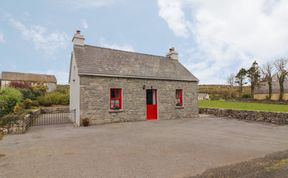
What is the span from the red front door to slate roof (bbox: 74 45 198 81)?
4.22 ft

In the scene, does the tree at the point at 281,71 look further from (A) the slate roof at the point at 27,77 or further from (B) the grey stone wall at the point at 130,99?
(A) the slate roof at the point at 27,77

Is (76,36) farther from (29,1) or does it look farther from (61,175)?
(61,175)

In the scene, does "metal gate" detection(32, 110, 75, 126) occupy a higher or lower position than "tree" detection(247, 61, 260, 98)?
lower

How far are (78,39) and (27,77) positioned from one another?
37781mm

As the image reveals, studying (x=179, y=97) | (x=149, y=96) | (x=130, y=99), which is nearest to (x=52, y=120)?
(x=130, y=99)

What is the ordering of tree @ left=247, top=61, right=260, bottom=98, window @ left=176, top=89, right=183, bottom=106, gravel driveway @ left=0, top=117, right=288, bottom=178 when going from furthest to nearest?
1. tree @ left=247, top=61, right=260, bottom=98
2. window @ left=176, top=89, right=183, bottom=106
3. gravel driveway @ left=0, top=117, right=288, bottom=178

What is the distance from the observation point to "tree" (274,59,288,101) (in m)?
34.1

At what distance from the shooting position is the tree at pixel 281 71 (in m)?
34.1

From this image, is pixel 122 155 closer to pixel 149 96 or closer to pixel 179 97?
pixel 149 96

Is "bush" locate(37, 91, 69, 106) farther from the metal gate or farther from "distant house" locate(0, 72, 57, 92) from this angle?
"distant house" locate(0, 72, 57, 92)

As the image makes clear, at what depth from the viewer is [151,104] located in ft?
44.5

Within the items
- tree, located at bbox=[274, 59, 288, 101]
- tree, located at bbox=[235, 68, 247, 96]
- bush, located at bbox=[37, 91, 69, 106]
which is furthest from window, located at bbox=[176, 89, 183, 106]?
tree, located at bbox=[235, 68, 247, 96]

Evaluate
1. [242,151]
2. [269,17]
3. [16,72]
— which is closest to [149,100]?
[242,151]

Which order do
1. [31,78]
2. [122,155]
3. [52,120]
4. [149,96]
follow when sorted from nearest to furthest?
[122,155] < [52,120] < [149,96] < [31,78]
